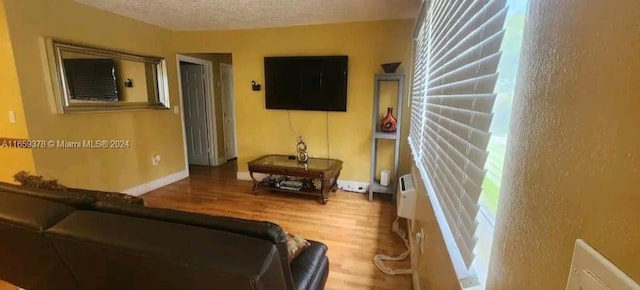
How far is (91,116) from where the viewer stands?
3.17m

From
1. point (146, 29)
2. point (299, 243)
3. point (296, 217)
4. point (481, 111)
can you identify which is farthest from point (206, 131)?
point (481, 111)

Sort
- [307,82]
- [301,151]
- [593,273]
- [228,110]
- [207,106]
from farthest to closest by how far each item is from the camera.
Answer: [228,110] < [207,106] < [301,151] < [307,82] < [593,273]

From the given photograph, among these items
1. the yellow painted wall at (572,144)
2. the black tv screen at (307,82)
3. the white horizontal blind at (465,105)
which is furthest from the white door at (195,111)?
the yellow painted wall at (572,144)

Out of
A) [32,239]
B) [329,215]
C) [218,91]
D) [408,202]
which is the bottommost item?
[329,215]

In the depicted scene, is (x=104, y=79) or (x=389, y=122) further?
(x=389, y=122)

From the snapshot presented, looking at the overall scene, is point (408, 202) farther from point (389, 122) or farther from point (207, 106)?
point (207, 106)

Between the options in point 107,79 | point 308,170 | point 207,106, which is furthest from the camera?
point 207,106

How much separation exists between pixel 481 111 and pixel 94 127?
3.91 meters

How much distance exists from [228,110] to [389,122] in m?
3.43

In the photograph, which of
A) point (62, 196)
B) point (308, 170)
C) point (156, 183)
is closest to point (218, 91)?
point (156, 183)

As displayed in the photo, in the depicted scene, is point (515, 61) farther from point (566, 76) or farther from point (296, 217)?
point (296, 217)

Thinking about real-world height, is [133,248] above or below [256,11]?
below

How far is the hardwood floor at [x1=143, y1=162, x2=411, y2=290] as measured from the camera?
215 cm

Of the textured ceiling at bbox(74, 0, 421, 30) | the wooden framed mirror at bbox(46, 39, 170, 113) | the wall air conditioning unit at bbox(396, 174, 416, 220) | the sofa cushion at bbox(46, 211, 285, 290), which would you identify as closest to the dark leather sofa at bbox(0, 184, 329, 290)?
the sofa cushion at bbox(46, 211, 285, 290)
